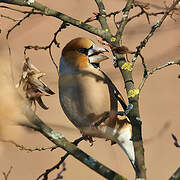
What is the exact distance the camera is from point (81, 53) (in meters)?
2.28

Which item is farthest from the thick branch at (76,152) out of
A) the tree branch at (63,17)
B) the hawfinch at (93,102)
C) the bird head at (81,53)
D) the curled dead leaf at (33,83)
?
the bird head at (81,53)

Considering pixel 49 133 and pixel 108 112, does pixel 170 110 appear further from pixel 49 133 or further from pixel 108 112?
pixel 49 133

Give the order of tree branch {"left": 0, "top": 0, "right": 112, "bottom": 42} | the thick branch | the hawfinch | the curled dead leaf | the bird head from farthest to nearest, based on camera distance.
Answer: the bird head
the hawfinch
tree branch {"left": 0, "top": 0, "right": 112, "bottom": 42}
the curled dead leaf
the thick branch

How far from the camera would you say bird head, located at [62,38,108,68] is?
219cm

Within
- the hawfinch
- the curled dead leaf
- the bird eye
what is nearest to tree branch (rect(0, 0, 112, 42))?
the curled dead leaf

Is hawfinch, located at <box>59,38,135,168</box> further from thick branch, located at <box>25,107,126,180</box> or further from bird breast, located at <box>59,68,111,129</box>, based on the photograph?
thick branch, located at <box>25,107,126,180</box>

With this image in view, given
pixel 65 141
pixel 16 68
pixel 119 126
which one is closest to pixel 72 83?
pixel 119 126

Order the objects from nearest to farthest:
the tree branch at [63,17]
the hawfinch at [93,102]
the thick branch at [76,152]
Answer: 1. the thick branch at [76,152]
2. the tree branch at [63,17]
3. the hawfinch at [93,102]

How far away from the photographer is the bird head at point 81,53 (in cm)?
219

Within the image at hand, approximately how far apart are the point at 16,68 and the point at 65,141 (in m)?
0.29

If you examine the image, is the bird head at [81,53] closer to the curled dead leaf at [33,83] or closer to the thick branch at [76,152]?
the curled dead leaf at [33,83]

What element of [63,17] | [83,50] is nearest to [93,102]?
[83,50]

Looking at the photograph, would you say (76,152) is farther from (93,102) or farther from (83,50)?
(83,50)

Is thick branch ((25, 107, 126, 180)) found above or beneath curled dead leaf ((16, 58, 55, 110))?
beneath
